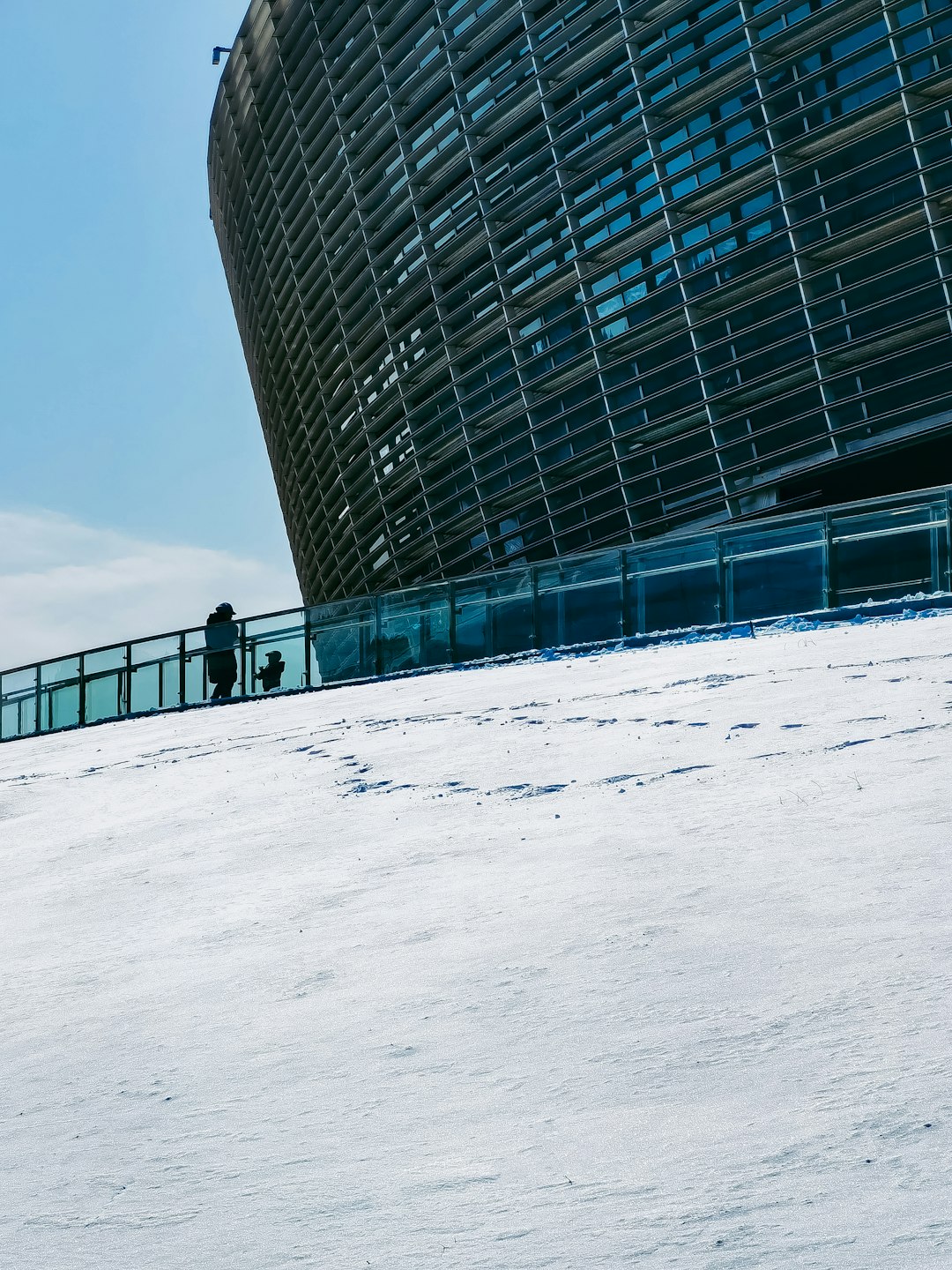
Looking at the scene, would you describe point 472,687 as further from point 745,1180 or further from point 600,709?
point 745,1180

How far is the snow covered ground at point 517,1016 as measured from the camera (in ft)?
11.8

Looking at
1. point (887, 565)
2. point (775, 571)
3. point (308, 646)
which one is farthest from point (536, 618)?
point (887, 565)

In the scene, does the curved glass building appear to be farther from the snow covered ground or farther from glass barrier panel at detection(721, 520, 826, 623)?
the snow covered ground

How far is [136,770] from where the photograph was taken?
44.5 feet

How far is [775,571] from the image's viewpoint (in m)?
17.3

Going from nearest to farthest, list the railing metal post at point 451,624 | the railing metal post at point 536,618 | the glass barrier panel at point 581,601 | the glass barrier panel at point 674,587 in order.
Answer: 1. the glass barrier panel at point 674,587
2. the glass barrier panel at point 581,601
3. the railing metal post at point 536,618
4. the railing metal post at point 451,624

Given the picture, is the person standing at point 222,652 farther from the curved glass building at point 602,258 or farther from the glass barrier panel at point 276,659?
the curved glass building at point 602,258

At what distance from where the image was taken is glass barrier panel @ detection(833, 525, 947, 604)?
→ 16.2 meters

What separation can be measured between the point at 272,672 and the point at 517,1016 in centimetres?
1696

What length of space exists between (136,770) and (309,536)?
161ft

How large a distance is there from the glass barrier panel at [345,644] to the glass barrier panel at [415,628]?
254 mm

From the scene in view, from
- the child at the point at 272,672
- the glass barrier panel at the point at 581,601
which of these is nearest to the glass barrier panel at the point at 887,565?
the glass barrier panel at the point at 581,601

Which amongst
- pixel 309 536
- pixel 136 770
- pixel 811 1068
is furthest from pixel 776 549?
pixel 309 536

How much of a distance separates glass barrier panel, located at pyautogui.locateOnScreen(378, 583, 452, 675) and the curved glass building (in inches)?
668
